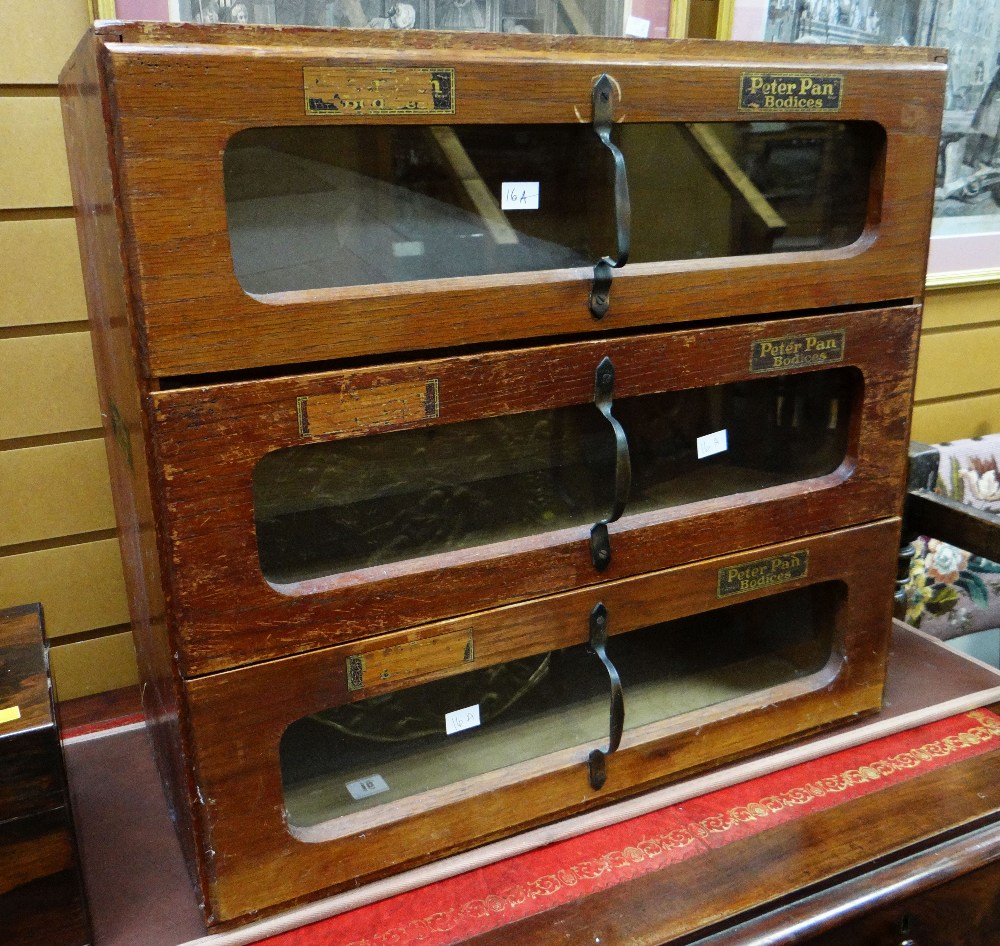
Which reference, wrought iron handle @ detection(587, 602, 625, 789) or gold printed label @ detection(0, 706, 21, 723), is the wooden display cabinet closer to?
wrought iron handle @ detection(587, 602, 625, 789)

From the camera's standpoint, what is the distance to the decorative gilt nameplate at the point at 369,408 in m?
0.73

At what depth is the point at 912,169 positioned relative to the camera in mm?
928

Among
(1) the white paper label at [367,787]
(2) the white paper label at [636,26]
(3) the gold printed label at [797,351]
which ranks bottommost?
(1) the white paper label at [367,787]

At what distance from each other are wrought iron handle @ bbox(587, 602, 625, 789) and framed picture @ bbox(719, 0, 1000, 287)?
1.10 metres

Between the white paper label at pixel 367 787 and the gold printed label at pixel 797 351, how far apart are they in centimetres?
52

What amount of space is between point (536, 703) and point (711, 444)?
0.32 metres

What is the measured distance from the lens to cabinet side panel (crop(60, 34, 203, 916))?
686mm

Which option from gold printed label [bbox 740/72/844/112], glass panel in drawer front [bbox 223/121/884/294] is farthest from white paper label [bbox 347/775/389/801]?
gold printed label [bbox 740/72/844/112]

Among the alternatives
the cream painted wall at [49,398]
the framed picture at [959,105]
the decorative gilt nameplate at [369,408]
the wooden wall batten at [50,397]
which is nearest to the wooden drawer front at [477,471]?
the decorative gilt nameplate at [369,408]

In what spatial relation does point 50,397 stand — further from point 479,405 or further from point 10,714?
point 479,405

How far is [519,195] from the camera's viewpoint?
2.71ft

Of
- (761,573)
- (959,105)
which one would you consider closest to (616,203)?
(761,573)

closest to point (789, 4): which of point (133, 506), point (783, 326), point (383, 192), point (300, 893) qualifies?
point (783, 326)

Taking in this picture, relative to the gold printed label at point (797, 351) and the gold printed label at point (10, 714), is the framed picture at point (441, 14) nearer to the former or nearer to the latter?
the gold printed label at point (797, 351)
